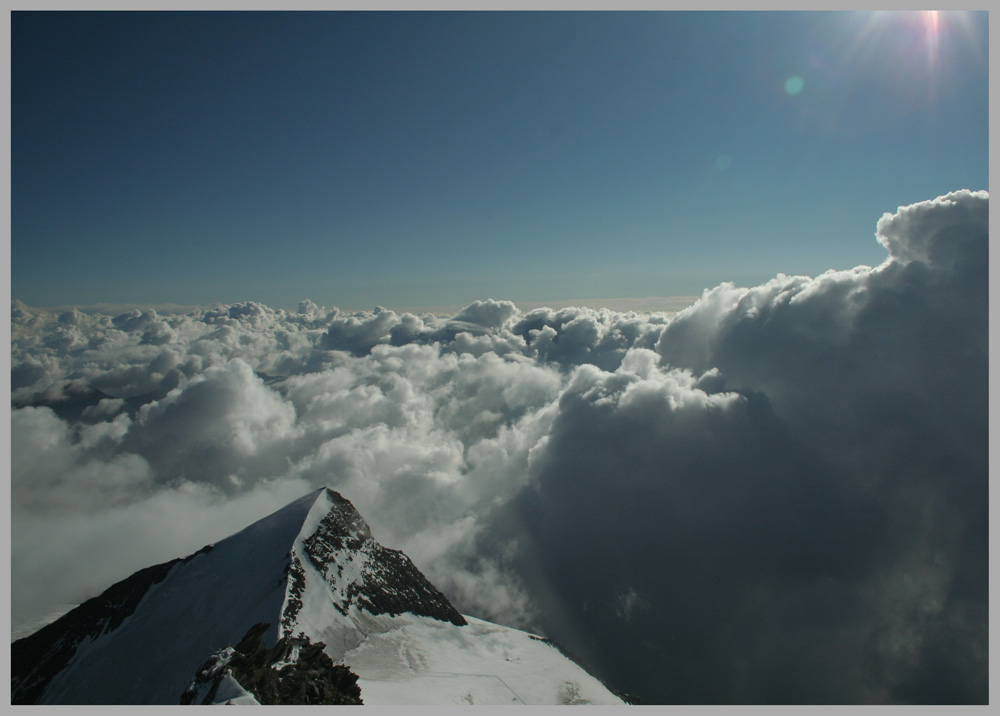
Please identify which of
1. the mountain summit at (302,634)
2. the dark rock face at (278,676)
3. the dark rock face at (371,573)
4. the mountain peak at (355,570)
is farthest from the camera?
the dark rock face at (371,573)

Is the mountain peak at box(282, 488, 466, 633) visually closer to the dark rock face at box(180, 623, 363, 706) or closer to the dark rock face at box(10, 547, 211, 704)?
the dark rock face at box(180, 623, 363, 706)

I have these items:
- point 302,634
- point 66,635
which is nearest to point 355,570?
point 302,634

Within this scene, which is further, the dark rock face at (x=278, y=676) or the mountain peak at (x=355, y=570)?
the mountain peak at (x=355, y=570)

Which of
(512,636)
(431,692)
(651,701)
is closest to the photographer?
(431,692)

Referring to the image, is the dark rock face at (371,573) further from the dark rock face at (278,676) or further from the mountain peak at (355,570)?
the dark rock face at (278,676)

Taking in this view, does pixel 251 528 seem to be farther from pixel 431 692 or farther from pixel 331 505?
pixel 431 692

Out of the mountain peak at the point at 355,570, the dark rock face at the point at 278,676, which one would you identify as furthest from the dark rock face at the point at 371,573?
the dark rock face at the point at 278,676

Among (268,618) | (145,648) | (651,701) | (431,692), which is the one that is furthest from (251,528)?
(651,701)
